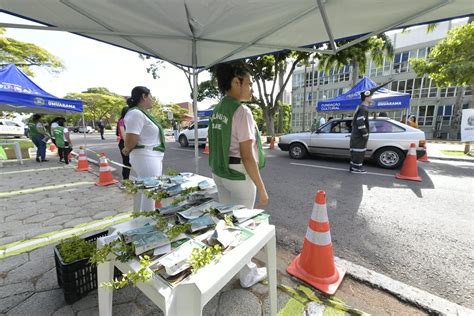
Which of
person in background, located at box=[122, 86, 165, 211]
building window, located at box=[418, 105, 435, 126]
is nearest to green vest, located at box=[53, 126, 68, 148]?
person in background, located at box=[122, 86, 165, 211]

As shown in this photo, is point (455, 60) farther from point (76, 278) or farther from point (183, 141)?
point (183, 141)

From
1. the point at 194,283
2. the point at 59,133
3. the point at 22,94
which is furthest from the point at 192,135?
the point at 194,283

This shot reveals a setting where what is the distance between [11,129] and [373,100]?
32.0 metres

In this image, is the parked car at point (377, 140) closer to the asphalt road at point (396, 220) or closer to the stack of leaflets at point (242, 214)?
the asphalt road at point (396, 220)

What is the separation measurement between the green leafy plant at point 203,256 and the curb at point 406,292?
1.72 m

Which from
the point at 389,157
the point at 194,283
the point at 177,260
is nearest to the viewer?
the point at 194,283

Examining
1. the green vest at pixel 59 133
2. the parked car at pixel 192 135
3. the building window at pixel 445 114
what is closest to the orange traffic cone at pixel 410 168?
the parked car at pixel 192 135

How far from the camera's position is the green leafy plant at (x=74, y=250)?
1717 mm

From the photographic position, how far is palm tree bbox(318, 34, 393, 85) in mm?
11711

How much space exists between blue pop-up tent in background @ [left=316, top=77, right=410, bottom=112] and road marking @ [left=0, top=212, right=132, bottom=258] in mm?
9366

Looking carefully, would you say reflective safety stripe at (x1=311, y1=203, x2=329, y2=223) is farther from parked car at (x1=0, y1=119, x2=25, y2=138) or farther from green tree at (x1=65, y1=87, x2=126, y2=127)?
green tree at (x1=65, y1=87, x2=126, y2=127)

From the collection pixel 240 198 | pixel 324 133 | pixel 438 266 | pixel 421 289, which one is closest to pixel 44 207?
pixel 240 198

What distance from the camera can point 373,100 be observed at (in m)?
9.03

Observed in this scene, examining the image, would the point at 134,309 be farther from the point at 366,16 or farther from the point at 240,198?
the point at 366,16
